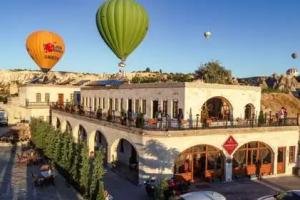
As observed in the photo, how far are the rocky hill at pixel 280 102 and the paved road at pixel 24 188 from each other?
5095cm

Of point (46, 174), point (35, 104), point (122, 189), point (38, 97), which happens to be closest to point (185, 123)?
point (122, 189)

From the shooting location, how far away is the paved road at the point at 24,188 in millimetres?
22516

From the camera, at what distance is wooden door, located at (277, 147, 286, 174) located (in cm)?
2841

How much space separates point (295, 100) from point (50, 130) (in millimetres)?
60840

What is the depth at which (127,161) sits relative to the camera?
3109cm

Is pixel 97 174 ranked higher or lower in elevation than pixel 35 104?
lower

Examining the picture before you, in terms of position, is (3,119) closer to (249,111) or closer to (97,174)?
(249,111)

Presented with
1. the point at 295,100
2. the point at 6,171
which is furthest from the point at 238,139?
the point at 295,100

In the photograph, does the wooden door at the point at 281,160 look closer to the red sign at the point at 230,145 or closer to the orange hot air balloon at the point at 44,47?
the red sign at the point at 230,145

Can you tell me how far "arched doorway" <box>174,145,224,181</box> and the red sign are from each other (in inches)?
21.3

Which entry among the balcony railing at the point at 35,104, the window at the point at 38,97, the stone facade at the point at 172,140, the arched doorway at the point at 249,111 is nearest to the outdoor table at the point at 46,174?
the stone facade at the point at 172,140

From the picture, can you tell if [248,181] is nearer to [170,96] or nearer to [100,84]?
[170,96]

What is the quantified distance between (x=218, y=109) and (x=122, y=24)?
11.0m

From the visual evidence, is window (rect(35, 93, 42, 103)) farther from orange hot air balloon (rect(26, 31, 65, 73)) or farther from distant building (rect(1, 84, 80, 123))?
orange hot air balloon (rect(26, 31, 65, 73))
